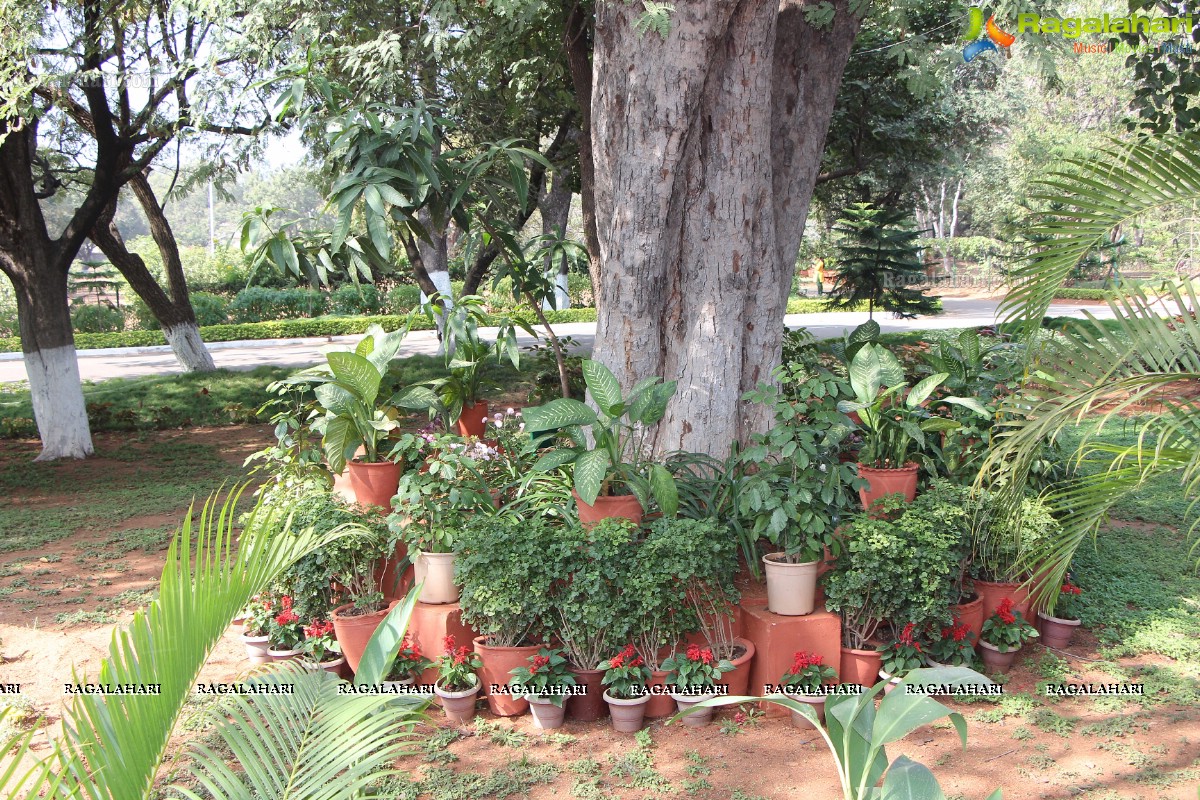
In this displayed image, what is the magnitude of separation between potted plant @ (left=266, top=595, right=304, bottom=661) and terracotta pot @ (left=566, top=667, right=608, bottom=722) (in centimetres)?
112

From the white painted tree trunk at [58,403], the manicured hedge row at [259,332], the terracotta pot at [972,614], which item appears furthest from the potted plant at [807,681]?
the manicured hedge row at [259,332]

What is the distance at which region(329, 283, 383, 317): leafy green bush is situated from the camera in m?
21.1

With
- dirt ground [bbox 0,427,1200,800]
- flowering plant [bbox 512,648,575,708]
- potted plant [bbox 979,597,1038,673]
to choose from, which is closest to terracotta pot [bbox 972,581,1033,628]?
potted plant [bbox 979,597,1038,673]

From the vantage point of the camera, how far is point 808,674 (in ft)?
10.6

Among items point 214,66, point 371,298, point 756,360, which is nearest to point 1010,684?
point 756,360

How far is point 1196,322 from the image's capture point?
2.35 m

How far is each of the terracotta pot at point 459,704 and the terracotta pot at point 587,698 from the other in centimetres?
35

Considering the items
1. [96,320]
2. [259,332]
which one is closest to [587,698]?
[259,332]

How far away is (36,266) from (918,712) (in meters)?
7.81

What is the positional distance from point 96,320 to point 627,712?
18.5m

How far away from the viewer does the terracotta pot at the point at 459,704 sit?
326 cm

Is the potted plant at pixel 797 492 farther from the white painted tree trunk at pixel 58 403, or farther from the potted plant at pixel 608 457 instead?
the white painted tree trunk at pixel 58 403

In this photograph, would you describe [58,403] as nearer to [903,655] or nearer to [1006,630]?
[903,655]

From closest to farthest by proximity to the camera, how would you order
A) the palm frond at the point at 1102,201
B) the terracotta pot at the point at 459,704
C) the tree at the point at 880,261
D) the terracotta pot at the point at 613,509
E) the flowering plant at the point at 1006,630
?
the palm frond at the point at 1102,201 < the terracotta pot at the point at 459,704 < the terracotta pot at the point at 613,509 < the flowering plant at the point at 1006,630 < the tree at the point at 880,261
